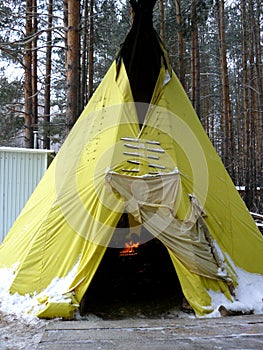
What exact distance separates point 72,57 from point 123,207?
4.34 m

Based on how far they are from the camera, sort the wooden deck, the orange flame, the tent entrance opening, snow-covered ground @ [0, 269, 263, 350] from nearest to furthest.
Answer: the wooden deck
snow-covered ground @ [0, 269, 263, 350]
the tent entrance opening
the orange flame

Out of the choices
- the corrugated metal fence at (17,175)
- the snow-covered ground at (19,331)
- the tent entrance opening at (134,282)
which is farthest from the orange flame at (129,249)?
the corrugated metal fence at (17,175)

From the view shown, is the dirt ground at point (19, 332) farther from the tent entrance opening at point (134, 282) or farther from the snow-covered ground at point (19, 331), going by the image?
the tent entrance opening at point (134, 282)

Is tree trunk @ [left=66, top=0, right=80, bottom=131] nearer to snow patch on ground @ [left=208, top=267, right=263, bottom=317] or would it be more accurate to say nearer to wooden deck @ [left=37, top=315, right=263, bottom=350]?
snow patch on ground @ [left=208, top=267, right=263, bottom=317]

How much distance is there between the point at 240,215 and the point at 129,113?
2138 mm

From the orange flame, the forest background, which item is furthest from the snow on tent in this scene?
the forest background

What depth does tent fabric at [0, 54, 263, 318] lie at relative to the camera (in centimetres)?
411

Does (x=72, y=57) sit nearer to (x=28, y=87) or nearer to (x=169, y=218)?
(x=169, y=218)

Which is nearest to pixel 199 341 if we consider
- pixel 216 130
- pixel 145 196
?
pixel 145 196

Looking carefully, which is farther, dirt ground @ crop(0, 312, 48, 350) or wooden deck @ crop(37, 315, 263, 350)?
dirt ground @ crop(0, 312, 48, 350)

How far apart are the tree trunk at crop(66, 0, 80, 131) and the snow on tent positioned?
200cm

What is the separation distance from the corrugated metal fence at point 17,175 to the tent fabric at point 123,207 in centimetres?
271

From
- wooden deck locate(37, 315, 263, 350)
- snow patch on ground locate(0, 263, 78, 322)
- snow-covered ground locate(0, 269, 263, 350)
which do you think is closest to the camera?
wooden deck locate(37, 315, 263, 350)

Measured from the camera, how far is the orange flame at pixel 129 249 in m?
5.90
